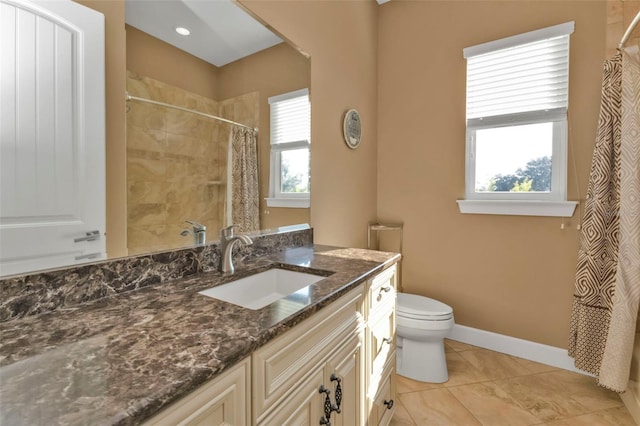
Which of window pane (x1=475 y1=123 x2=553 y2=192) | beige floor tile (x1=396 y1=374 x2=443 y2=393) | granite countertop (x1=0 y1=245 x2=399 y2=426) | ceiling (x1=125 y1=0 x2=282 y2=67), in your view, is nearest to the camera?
granite countertop (x1=0 y1=245 x2=399 y2=426)

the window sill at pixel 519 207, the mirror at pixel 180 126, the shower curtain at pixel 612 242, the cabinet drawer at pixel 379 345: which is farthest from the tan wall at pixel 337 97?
the shower curtain at pixel 612 242

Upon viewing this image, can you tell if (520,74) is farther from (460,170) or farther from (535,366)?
(535,366)

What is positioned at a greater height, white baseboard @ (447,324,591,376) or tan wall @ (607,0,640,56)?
tan wall @ (607,0,640,56)

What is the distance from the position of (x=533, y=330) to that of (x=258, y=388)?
2.27 meters

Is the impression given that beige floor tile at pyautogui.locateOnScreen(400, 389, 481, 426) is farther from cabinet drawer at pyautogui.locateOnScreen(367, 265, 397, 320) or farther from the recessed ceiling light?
the recessed ceiling light

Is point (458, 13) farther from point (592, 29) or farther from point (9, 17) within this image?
point (9, 17)

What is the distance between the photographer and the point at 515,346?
7.21 feet

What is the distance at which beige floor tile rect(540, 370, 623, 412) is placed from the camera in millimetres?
1709

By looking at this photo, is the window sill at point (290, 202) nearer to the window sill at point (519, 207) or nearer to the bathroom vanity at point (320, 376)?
the bathroom vanity at point (320, 376)

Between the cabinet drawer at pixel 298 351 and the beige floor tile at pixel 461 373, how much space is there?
127cm

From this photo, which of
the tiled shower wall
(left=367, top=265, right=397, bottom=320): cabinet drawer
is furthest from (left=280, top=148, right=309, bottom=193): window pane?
(left=367, top=265, right=397, bottom=320): cabinet drawer

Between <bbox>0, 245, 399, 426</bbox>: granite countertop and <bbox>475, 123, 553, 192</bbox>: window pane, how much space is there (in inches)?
72.5

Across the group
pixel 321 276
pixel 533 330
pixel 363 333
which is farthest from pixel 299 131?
pixel 533 330

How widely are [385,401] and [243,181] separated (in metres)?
1.28
